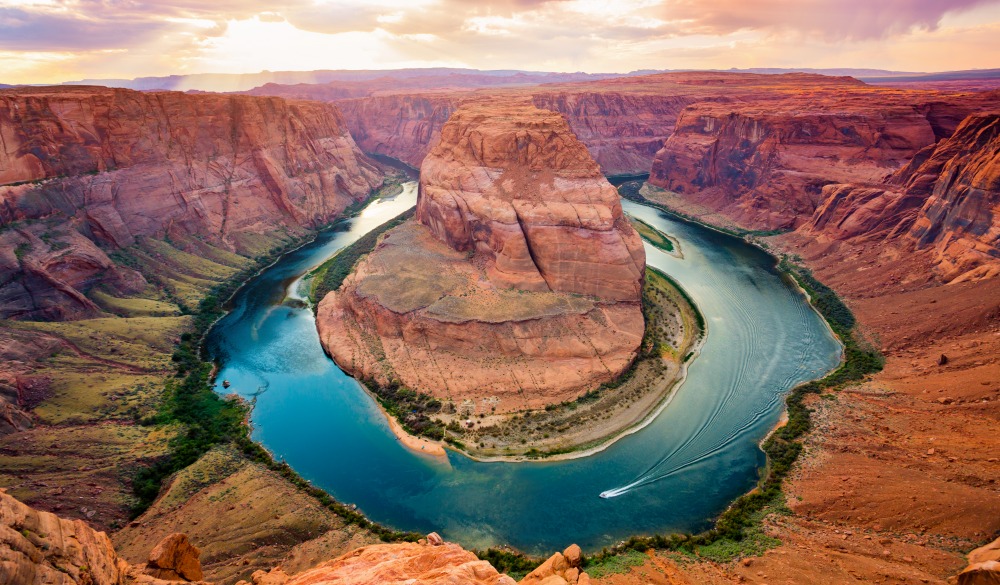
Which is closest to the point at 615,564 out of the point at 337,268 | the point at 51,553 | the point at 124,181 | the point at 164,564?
the point at 164,564

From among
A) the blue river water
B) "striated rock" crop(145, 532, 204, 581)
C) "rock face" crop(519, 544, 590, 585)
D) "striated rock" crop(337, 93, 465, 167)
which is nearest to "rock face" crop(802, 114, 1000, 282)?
the blue river water

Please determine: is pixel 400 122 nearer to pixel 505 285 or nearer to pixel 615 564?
pixel 505 285

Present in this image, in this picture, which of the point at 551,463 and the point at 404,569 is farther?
the point at 551,463

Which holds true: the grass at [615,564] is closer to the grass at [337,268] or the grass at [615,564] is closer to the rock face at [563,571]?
the rock face at [563,571]

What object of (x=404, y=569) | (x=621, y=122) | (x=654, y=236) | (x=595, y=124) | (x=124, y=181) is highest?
(x=621, y=122)

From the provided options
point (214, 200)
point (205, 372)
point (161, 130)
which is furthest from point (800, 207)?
point (161, 130)

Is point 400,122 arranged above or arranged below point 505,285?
above
